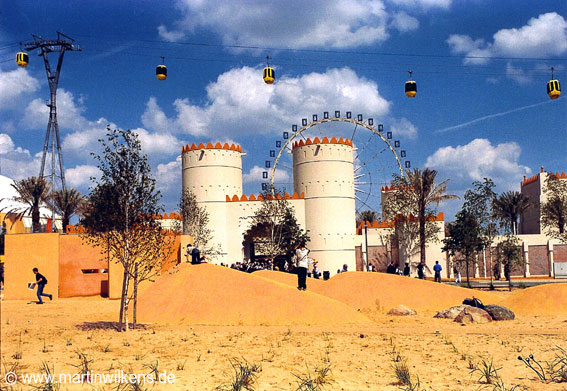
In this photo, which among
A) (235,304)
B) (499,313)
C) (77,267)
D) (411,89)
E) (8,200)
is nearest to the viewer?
(235,304)

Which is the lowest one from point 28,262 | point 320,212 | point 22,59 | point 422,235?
point 28,262

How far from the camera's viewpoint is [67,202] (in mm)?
47719

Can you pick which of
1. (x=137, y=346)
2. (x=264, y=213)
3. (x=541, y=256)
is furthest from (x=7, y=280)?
(x=541, y=256)

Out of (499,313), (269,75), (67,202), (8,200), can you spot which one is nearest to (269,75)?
(269,75)

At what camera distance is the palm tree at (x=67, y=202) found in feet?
154

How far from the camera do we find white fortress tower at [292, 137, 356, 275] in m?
43.9

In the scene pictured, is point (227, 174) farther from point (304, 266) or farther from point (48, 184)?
point (304, 266)

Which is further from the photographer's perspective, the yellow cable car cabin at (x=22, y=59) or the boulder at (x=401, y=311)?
the boulder at (x=401, y=311)

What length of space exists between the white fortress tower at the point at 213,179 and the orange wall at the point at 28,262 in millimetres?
18322

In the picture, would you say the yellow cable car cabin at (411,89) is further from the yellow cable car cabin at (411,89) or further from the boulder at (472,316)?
the boulder at (472,316)

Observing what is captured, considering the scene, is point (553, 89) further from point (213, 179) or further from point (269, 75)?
point (213, 179)

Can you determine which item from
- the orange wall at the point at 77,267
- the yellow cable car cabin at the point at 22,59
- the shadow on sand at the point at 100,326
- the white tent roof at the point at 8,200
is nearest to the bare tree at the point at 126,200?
the shadow on sand at the point at 100,326

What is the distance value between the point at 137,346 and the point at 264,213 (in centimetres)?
3063

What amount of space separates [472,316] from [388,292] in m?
5.36
